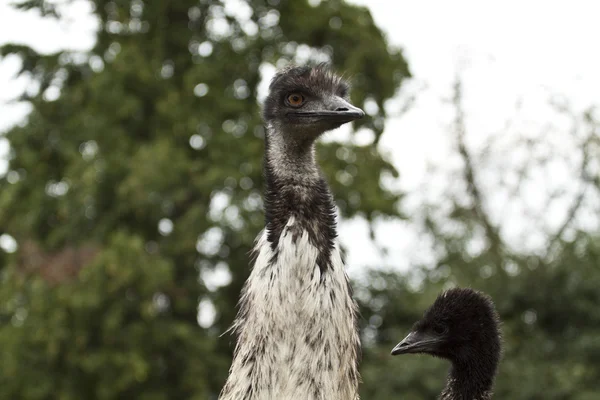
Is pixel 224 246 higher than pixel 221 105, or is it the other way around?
pixel 221 105

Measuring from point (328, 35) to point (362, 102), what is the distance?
59.3 inches

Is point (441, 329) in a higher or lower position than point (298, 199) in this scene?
lower

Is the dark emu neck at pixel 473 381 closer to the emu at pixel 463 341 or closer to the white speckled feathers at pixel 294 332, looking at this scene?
the emu at pixel 463 341

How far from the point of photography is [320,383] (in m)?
5.02

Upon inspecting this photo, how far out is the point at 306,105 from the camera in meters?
5.69

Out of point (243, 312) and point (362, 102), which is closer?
point (243, 312)

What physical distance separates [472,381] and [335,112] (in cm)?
Result: 234

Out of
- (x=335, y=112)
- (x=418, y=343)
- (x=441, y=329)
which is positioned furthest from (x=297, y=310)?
(x=441, y=329)

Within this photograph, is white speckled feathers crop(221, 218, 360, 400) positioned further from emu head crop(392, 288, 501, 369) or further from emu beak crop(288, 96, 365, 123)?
emu head crop(392, 288, 501, 369)

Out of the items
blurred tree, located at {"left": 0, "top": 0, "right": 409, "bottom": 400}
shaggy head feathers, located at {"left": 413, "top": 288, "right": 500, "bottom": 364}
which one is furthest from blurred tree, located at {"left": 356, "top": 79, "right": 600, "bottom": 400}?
shaggy head feathers, located at {"left": 413, "top": 288, "right": 500, "bottom": 364}

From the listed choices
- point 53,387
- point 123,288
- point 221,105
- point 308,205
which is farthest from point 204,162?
point 308,205

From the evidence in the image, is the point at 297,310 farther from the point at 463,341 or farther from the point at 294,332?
the point at 463,341

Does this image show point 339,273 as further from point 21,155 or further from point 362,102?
point 21,155

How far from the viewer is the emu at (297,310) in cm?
504
